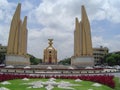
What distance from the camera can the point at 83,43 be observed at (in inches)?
2185

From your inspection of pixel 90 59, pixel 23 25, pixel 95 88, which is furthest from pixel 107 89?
pixel 23 25

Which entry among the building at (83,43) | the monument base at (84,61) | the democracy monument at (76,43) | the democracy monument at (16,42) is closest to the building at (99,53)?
the democracy monument at (76,43)

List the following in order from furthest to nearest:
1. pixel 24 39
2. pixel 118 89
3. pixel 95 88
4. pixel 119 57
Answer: pixel 119 57, pixel 24 39, pixel 118 89, pixel 95 88

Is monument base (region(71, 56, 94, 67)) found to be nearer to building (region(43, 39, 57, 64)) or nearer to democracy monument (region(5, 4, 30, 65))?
democracy monument (region(5, 4, 30, 65))

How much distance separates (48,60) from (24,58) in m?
13.3

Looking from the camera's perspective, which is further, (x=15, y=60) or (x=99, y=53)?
(x=99, y=53)

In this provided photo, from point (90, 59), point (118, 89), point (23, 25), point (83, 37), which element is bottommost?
point (118, 89)

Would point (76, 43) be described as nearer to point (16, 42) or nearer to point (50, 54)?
point (50, 54)

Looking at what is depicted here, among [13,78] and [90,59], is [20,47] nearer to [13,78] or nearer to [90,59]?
[90,59]

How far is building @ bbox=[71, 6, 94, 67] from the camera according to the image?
174 feet

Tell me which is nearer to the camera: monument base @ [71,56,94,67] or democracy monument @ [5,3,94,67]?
monument base @ [71,56,94,67]

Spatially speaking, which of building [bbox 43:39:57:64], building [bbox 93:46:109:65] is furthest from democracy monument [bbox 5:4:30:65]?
building [bbox 93:46:109:65]

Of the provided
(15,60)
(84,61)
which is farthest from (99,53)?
(15,60)

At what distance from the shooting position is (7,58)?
52.3 m
